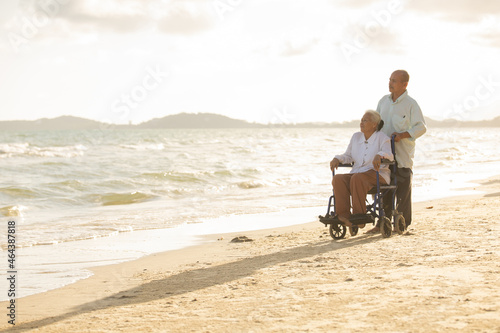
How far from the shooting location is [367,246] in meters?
6.03

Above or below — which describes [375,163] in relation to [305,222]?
above

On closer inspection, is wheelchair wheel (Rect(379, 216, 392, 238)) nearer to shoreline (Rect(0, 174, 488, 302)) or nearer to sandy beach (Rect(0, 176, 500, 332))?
sandy beach (Rect(0, 176, 500, 332))

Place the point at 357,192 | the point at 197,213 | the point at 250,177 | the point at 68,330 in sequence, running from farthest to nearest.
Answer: the point at 250,177, the point at 197,213, the point at 357,192, the point at 68,330

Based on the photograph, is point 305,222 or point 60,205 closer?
point 305,222

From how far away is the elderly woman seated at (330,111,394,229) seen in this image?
643 cm

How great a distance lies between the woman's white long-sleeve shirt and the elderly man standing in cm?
23

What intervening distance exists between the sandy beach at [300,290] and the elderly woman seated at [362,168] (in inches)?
15.8

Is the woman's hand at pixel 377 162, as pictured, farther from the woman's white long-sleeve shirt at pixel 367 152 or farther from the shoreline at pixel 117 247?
the shoreline at pixel 117 247

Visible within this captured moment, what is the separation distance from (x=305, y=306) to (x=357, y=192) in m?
2.80

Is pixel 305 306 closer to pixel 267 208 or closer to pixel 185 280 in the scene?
pixel 185 280

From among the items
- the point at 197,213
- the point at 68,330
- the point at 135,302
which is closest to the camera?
the point at 68,330

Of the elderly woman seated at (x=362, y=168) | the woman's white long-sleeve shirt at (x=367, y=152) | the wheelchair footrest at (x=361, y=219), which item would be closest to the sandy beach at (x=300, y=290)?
the wheelchair footrest at (x=361, y=219)

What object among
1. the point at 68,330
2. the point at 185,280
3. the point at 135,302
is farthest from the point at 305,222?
the point at 68,330

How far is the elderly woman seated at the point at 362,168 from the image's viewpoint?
6.43 m
